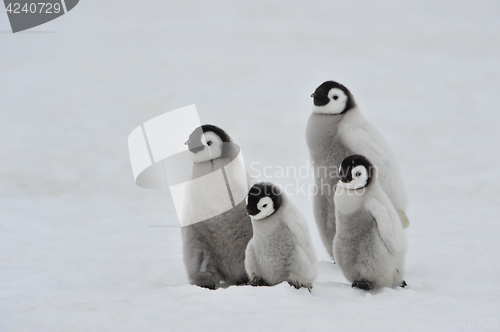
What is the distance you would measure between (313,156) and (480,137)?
12.5 ft

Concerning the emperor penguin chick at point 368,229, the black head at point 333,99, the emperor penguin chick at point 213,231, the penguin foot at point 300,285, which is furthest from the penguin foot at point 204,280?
the black head at point 333,99

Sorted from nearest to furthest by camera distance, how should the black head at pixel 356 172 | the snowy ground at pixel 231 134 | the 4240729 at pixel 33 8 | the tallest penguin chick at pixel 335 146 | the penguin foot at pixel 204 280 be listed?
the snowy ground at pixel 231 134 < the black head at pixel 356 172 < the penguin foot at pixel 204 280 < the tallest penguin chick at pixel 335 146 < the 4240729 at pixel 33 8

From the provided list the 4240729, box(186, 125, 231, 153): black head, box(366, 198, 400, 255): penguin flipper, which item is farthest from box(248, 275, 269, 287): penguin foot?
the 4240729

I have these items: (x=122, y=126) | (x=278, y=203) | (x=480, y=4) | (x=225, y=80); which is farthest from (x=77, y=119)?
(x=480, y=4)

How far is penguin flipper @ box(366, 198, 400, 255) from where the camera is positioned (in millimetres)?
2570

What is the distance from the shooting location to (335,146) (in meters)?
3.23

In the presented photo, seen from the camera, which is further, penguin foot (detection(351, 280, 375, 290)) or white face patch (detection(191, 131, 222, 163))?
white face patch (detection(191, 131, 222, 163))

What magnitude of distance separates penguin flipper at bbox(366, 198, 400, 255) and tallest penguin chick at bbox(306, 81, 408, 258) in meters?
0.48

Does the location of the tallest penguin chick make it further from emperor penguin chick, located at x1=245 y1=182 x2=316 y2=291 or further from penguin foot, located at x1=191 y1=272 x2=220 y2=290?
penguin foot, located at x1=191 y1=272 x2=220 y2=290

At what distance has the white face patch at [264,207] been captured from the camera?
250cm

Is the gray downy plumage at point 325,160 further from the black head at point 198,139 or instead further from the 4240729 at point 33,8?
the 4240729 at point 33,8

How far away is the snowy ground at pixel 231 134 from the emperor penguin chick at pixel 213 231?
26cm

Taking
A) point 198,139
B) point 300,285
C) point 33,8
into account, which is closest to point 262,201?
point 300,285

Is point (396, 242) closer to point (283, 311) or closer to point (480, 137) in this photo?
point (283, 311)
